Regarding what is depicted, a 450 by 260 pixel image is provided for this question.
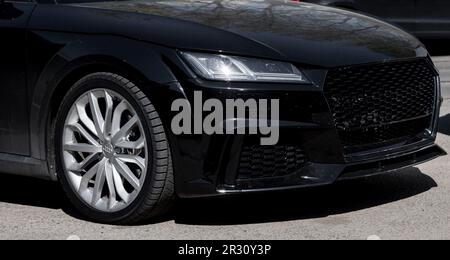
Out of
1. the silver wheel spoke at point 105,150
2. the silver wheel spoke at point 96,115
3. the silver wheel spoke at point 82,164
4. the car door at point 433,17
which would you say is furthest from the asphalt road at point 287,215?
the car door at point 433,17

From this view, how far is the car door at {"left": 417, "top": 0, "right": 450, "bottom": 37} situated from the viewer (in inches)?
505

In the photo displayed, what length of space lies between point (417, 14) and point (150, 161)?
842 cm

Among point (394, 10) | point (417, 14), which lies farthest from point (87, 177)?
point (417, 14)

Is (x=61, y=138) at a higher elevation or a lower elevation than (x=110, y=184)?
higher

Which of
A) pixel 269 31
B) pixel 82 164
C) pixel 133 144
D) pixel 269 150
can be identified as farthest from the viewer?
pixel 82 164

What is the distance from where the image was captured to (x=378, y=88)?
5297 mm

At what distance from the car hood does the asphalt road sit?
2.80ft

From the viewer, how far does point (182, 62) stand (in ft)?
16.3

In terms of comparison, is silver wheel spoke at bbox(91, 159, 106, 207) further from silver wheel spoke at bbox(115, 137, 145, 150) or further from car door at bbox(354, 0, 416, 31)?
car door at bbox(354, 0, 416, 31)

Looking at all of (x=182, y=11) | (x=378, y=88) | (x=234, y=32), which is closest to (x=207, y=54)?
(x=234, y=32)

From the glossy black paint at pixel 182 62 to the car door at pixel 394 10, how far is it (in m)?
6.74

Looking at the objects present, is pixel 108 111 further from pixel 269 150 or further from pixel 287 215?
pixel 287 215

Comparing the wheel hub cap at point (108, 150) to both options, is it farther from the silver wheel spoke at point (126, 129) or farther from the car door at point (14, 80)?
the car door at point (14, 80)
